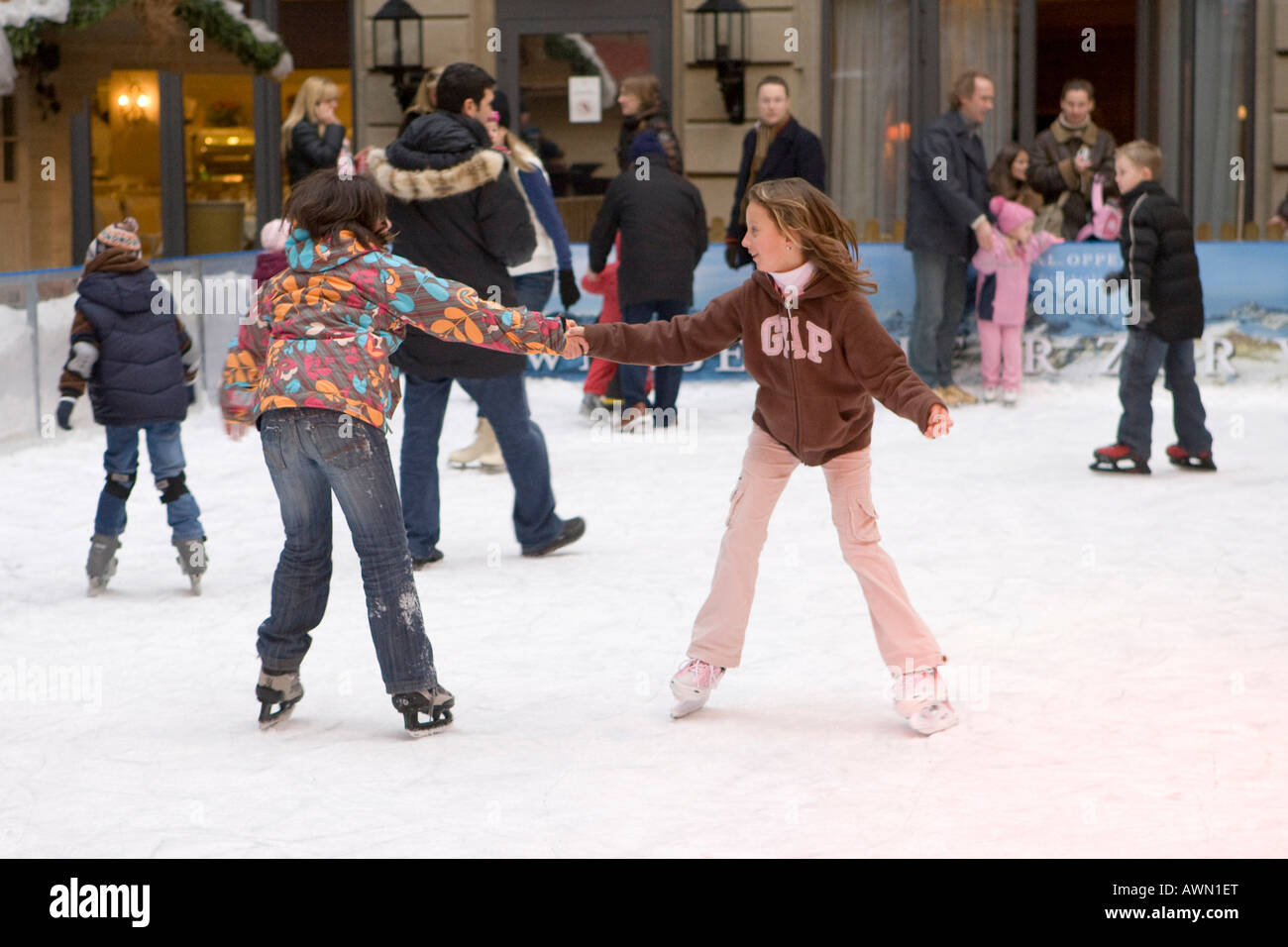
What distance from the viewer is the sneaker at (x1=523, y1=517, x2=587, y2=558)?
6379 millimetres

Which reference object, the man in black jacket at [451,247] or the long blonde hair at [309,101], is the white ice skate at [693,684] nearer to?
the man in black jacket at [451,247]

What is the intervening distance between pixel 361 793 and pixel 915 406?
150 centimetres

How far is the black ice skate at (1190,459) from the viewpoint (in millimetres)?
8094

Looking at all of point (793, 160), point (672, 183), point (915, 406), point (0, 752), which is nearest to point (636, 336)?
point (915, 406)

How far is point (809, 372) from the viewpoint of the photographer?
4.11 metres

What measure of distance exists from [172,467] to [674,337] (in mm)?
2370

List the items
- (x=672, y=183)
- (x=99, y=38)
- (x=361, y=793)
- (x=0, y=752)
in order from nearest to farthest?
(x=361, y=793), (x=0, y=752), (x=672, y=183), (x=99, y=38)

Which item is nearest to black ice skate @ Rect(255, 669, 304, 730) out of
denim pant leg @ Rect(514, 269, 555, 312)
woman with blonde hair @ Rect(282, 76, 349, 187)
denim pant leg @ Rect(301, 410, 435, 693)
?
denim pant leg @ Rect(301, 410, 435, 693)

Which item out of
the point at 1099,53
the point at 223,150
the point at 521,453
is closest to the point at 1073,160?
the point at 1099,53

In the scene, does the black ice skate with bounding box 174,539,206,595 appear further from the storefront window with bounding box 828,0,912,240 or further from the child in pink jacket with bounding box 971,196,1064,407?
the storefront window with bounding box 828,0,912,240

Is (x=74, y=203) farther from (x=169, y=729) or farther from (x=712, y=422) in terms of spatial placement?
(x=169, y=729)

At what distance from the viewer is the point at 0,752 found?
412 centimetres

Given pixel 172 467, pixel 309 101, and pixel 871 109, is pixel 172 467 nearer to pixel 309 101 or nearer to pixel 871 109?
pixel 309 101

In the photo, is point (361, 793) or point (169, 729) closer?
point (361, 793)
